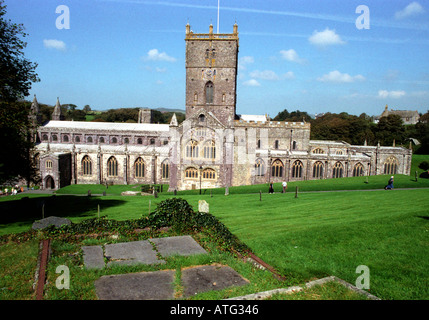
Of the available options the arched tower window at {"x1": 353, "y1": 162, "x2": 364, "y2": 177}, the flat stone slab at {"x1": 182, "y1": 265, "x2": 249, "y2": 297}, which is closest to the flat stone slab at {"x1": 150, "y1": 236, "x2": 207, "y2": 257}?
the flat stone slab at {"x1": 182, "y1": 265, "x2": 249, "y2": 297}

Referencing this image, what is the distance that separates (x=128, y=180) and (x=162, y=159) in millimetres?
6466

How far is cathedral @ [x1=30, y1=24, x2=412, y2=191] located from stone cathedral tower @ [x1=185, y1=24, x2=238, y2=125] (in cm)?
13

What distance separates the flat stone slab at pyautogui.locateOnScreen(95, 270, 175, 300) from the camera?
25.0 feet

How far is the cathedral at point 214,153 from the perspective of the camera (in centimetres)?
4100

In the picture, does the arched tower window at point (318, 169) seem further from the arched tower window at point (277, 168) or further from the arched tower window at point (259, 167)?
the arched tower window at point (259, 167)

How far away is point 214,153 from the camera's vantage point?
134 ft

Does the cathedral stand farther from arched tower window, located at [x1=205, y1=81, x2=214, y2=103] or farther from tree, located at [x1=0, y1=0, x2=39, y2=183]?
tree, located at [x1=0, y1=0, x2=39, y2=183]

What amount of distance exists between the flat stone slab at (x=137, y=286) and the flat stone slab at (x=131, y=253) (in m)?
0.89

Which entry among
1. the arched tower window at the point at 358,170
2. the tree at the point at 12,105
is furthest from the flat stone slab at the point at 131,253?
the arched tower window at the point at 358,170

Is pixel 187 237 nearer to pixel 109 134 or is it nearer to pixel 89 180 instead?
pixel 89 180

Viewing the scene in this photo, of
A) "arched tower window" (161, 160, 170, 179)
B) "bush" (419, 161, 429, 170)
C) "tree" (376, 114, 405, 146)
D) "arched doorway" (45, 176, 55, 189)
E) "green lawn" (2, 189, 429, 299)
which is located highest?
"tree" (376, 114, 405, 146)

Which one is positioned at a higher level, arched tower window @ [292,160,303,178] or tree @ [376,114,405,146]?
tree @ [376,114,405,146]

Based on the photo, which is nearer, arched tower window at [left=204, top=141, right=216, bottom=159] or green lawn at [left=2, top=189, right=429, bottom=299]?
green lawn at [left=2, top=189, right=429, bottom=299]
